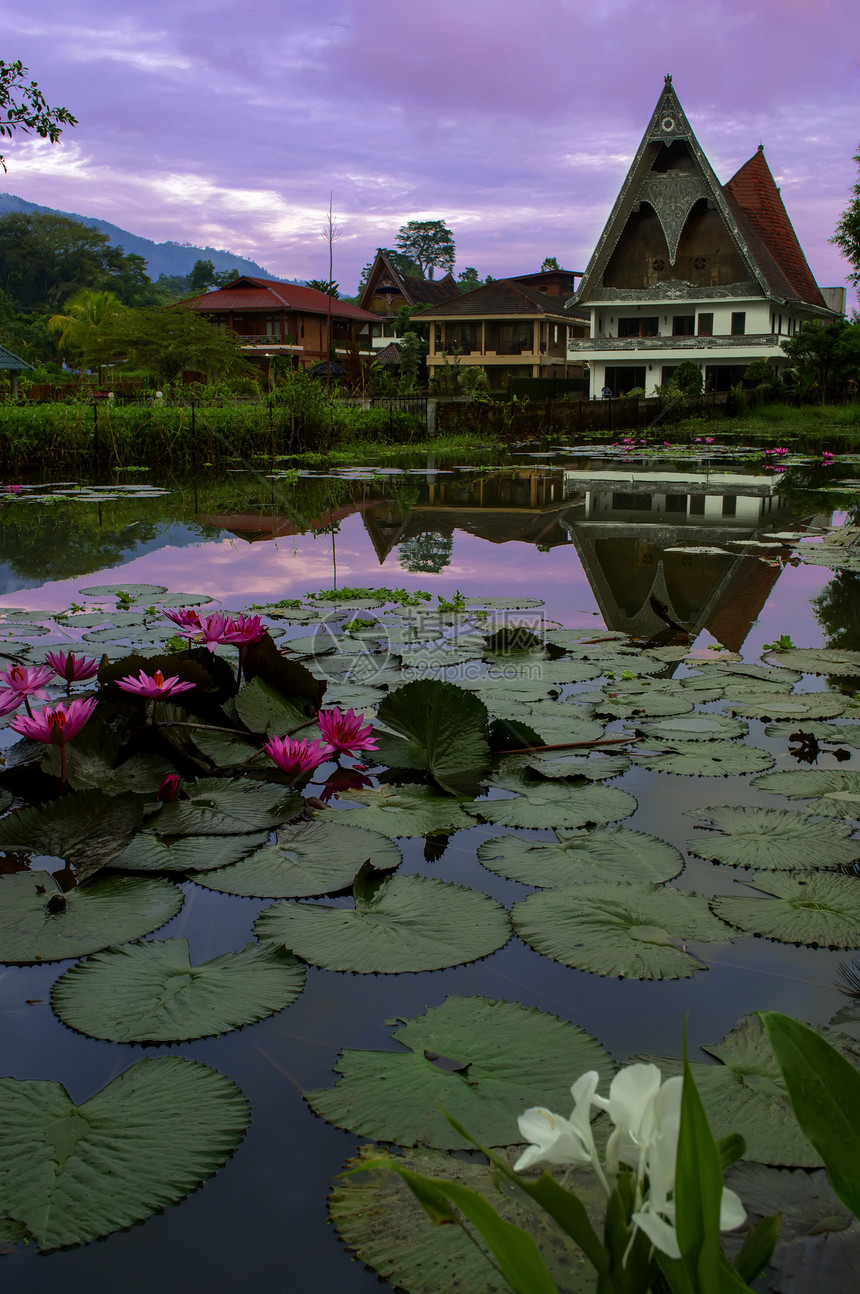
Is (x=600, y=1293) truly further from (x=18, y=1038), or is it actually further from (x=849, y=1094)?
(x=18, y=1038)

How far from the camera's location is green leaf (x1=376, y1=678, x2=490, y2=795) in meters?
2.48

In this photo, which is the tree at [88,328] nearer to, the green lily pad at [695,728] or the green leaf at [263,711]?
the green leaf at [263,711]

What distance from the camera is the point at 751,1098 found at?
129 cm

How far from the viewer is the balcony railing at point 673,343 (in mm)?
26672

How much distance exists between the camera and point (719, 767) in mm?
2590

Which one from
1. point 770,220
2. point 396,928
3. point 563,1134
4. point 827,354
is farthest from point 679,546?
point 770,220

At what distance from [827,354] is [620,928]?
25634 millimetres

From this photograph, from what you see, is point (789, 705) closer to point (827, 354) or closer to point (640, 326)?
point (827, 354)

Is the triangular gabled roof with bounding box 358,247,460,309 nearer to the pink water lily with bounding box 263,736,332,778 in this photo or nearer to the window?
the window

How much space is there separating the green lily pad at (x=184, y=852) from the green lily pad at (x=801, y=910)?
0.98 m

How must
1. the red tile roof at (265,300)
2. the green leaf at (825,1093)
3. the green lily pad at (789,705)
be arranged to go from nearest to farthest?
the green leaf at (825,1093) < the green lily pad at (789,705) < the red tile roof at (265,300)

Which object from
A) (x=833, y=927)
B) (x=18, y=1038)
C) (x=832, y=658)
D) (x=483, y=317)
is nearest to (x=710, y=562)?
(x=832, y=658)

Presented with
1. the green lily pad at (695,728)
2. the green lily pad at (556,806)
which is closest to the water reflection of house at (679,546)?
the green lily pad at (695,728)

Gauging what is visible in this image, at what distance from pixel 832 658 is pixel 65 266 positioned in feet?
196
